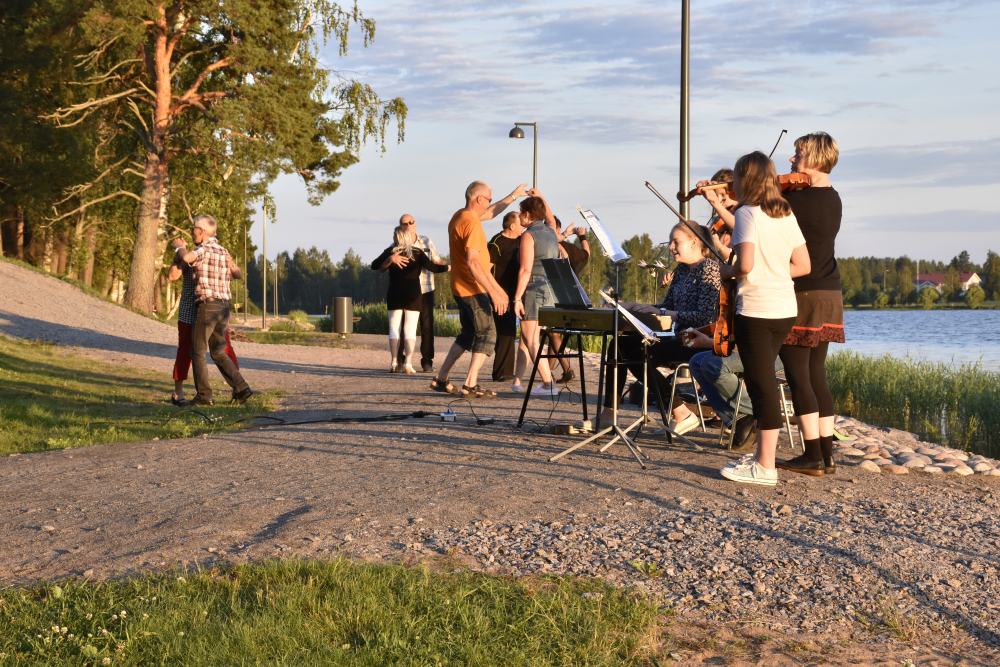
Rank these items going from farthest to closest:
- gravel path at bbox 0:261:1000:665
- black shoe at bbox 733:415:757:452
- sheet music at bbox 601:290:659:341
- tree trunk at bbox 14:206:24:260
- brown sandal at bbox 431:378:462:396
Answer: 1. tree trunk at bbox 14:206:24:260
2. brown sandal at bbox 431:378:462:396
3. black shoe at bbox 733:415:757:452
4. sheet music at bbox 601:290:659:341
5. gravel path at bbox 0:261:1000:665

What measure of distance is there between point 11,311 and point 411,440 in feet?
47.0

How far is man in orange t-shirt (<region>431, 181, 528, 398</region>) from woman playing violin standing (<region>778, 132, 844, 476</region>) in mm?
3426

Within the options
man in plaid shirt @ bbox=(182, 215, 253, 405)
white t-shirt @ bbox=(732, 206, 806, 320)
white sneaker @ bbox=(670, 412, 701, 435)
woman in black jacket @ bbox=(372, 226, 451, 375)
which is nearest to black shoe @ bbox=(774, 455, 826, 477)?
white t-shirt @ bbox=(732, 206, 806, 320)

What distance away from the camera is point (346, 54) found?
91.7ft

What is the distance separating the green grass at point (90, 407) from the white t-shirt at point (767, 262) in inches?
188

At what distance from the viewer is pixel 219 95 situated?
965 inches

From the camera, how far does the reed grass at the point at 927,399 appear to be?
997cm

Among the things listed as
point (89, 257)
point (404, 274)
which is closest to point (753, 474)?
point (404, 274)

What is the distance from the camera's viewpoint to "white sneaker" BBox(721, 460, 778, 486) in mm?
5430

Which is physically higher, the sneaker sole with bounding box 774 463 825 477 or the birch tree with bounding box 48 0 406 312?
the birch tree with bounding box 48 0 406 312

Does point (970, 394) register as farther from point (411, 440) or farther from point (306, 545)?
point (306, 545)

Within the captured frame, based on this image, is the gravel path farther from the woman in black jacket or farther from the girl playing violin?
the woman in black jacket

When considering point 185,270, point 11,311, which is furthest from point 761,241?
point 11,311

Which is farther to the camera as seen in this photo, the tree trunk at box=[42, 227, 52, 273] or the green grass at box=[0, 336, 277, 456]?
the tree trunk at box=[42, 227, 52, 273]
